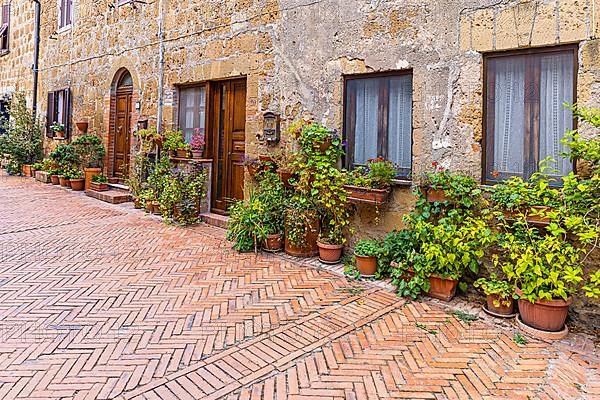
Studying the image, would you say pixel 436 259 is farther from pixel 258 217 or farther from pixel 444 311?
pixel 258 217

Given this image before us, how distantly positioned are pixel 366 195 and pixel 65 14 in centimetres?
1183

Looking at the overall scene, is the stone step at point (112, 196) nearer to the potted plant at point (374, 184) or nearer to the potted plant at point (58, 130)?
the potted plant at point (58, 130)

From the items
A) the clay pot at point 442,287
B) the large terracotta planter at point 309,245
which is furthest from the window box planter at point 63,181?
the clay pot at point 442,287

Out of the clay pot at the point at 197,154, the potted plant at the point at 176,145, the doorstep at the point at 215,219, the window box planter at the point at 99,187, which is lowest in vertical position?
the doorstep at the point at 215,219

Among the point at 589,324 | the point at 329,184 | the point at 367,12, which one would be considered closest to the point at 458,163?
the point at 329,184

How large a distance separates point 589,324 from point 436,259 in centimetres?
145

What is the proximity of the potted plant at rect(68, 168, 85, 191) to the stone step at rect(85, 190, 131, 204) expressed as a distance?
3.34 ft

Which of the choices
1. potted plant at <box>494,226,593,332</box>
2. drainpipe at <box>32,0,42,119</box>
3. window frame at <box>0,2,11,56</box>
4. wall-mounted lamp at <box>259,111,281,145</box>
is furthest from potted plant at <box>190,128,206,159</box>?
window frame at <box>0,2,11,56</box>

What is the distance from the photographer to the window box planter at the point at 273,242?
5.89 m

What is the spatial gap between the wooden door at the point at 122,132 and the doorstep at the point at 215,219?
12.2ft

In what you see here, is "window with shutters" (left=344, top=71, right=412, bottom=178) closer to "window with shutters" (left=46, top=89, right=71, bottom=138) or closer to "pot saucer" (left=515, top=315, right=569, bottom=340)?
"pot saucer" (left=515, top=315, right=569, bottom=340)

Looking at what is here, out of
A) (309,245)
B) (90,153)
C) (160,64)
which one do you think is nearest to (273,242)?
(309,245)

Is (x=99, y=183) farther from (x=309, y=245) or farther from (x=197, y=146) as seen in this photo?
(x=309, y=245)

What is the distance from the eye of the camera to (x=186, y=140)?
8484 millimetres
